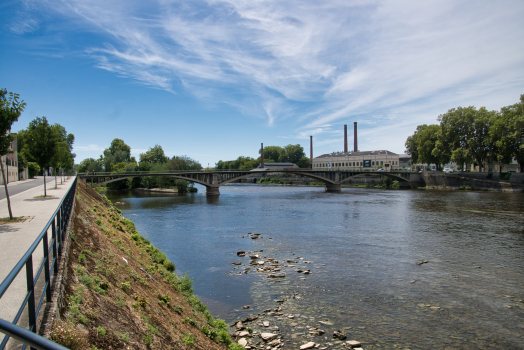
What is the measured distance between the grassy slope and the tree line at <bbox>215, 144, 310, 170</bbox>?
14179 cm

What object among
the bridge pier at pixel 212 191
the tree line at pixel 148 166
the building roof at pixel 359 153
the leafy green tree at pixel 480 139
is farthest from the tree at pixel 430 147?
the tree line at pixel 148 166

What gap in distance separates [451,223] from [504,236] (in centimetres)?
666

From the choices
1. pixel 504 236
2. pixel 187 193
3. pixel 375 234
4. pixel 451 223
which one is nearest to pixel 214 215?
pixel 375 234

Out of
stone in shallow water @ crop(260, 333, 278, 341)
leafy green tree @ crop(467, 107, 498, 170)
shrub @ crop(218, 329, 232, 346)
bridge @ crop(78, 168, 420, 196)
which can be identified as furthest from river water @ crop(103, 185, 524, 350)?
leafy green tree @ crop(467, 107, 498, 170)

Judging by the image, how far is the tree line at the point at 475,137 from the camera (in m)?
67.2

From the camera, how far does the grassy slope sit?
5.49 meters

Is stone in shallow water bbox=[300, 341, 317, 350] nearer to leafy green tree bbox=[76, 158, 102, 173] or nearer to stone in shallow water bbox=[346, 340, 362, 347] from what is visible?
stone in shallow water bbox=[346, 340, 362, 347]

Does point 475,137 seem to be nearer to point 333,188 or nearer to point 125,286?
point 333,188

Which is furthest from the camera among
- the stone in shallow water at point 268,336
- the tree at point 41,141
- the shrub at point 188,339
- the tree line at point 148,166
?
the tree line at point 148,166

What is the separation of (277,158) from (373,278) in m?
153

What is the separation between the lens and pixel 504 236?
25.8m

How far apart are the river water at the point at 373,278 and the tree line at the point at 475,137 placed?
4611 cm

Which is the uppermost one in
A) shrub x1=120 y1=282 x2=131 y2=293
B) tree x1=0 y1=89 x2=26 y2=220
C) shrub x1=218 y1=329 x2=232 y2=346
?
tree x1=0 y1=89 x2=26 y2=220

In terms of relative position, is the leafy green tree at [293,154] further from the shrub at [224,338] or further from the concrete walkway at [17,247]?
the shrub at [224,338]
